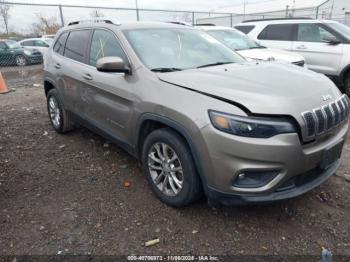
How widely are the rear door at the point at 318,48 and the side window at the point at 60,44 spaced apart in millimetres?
6065

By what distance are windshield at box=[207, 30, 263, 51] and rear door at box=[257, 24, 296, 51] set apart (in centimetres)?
113

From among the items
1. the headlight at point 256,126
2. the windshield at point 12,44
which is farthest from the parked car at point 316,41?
the windshield at point 12,44

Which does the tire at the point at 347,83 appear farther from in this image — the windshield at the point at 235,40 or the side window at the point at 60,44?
the side window at the point at 60,44

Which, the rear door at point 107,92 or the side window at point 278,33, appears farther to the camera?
the side window at point 278,33

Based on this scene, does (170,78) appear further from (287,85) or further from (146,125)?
(287,85)

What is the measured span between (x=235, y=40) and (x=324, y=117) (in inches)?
231

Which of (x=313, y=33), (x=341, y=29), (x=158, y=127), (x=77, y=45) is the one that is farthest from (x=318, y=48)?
(x=158, y=127)

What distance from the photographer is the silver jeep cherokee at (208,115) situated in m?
2.48

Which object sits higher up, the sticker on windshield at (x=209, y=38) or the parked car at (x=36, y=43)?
the sticker on windshield at (x=209, y=38)

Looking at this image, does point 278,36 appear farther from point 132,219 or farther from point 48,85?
point 132,219

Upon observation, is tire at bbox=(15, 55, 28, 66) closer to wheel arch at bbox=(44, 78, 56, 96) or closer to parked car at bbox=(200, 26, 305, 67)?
parked car at bbox=(200, 26, 305, 67)

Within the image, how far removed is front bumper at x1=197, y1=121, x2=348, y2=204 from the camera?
2445 mm

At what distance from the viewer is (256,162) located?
247cm

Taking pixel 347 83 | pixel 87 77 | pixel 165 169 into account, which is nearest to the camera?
pixel 165 169
